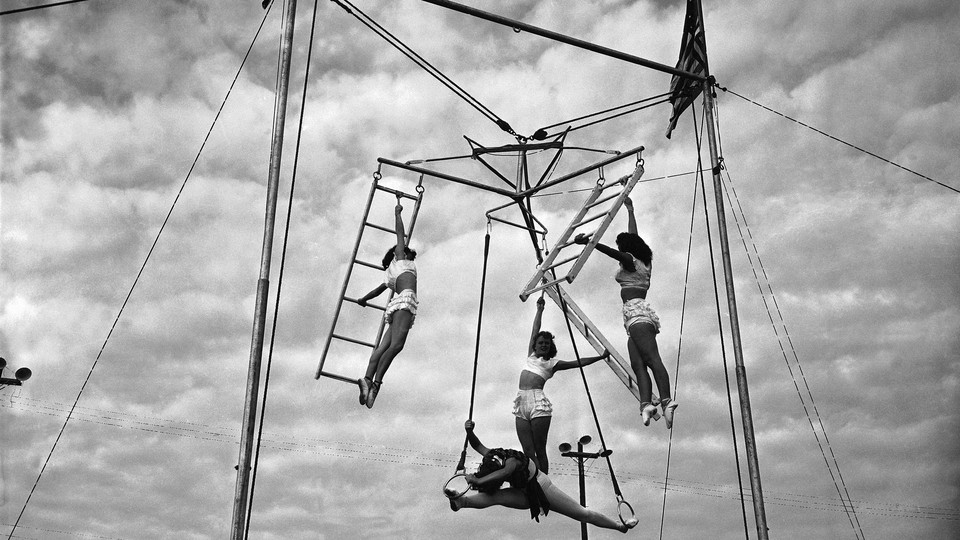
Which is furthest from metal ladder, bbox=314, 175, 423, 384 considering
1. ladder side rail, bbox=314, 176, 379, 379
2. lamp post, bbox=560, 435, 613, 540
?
lamp post, bbox=560, 435, 613, 540

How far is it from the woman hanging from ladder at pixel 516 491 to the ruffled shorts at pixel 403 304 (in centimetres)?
142

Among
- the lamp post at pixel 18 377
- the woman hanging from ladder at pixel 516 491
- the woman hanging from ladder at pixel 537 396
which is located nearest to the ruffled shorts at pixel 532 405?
the woman hanging from ladder at pixel 537 396

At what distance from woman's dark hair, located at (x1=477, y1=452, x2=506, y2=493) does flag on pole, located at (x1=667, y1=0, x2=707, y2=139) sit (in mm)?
4862

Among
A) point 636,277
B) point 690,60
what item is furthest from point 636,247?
point 690,60

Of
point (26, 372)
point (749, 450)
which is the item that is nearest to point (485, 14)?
point (749, 450)

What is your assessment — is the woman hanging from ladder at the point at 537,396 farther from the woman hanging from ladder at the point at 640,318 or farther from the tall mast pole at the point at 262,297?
the tall mast pole at the point at 262,297

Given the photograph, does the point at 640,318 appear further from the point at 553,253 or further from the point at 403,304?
the point at 403,304

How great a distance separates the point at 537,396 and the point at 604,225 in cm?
218

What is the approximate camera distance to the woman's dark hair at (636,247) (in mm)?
10141

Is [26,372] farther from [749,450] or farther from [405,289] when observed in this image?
[749,450]

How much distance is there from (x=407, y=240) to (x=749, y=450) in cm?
452

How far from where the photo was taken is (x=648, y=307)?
32.6 ft

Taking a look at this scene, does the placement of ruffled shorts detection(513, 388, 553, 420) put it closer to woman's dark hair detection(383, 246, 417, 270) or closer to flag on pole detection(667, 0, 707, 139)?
woman's dark hair detection(383, 246, 417, 270)

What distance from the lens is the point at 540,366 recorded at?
1053 centimetres
